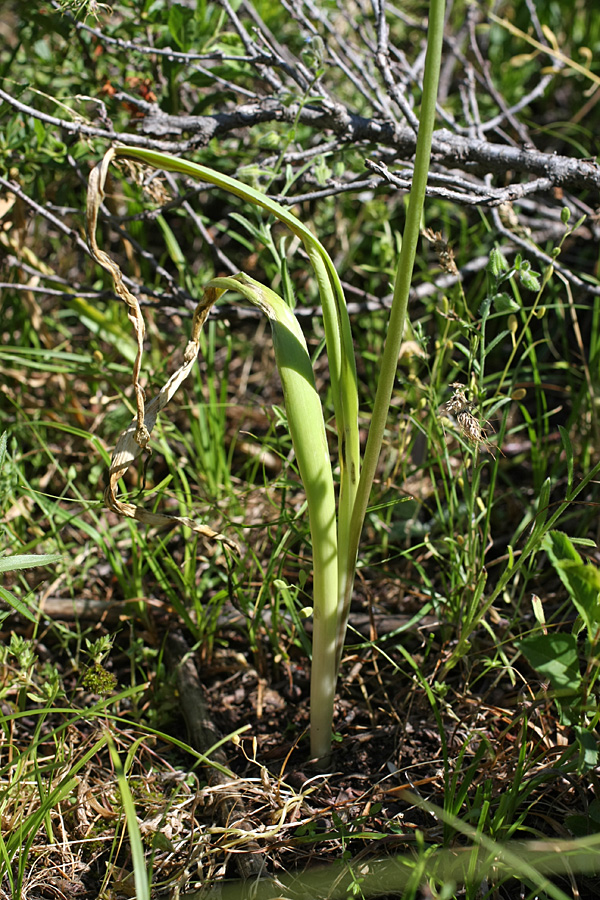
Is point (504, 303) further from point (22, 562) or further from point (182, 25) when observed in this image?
point (182, 25)

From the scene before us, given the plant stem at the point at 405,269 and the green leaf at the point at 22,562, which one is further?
the green leaf at the point at 22,562

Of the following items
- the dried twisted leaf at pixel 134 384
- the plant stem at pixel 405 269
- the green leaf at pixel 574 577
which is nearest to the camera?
the plant stem at pixel 405 269

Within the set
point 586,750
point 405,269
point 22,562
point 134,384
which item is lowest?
point 586,750

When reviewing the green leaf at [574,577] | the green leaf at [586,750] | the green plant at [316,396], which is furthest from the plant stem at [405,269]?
the green leaf at [586,750]

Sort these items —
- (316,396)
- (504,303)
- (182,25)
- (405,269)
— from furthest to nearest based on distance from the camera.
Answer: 1. (182,25)
2. (504,303)
3. (316,396)
4. (405,269)

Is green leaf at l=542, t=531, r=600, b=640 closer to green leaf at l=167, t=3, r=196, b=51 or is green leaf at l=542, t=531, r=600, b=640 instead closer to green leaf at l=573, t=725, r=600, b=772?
green leaf at l=573, t=725, r=600, b=772

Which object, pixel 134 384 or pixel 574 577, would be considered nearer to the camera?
pixel 574 577

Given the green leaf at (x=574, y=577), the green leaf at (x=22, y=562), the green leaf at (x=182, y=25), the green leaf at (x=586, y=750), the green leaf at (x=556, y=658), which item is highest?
the green leaf at (x=182, y=25)

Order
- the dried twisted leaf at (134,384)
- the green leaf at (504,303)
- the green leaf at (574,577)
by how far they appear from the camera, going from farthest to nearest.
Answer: the green leaf at (504,303) → the dried twisted leaf at (134,384) → the green leaf at (574,577)

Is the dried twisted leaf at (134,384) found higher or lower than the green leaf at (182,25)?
lower

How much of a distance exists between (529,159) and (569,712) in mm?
1172

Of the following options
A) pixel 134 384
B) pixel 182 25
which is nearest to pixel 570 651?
pixel 134 384

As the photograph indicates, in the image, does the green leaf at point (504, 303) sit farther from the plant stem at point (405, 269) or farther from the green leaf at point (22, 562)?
the green leaf at point (22, 562)

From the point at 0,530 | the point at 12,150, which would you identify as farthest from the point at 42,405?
the point at 0,530
